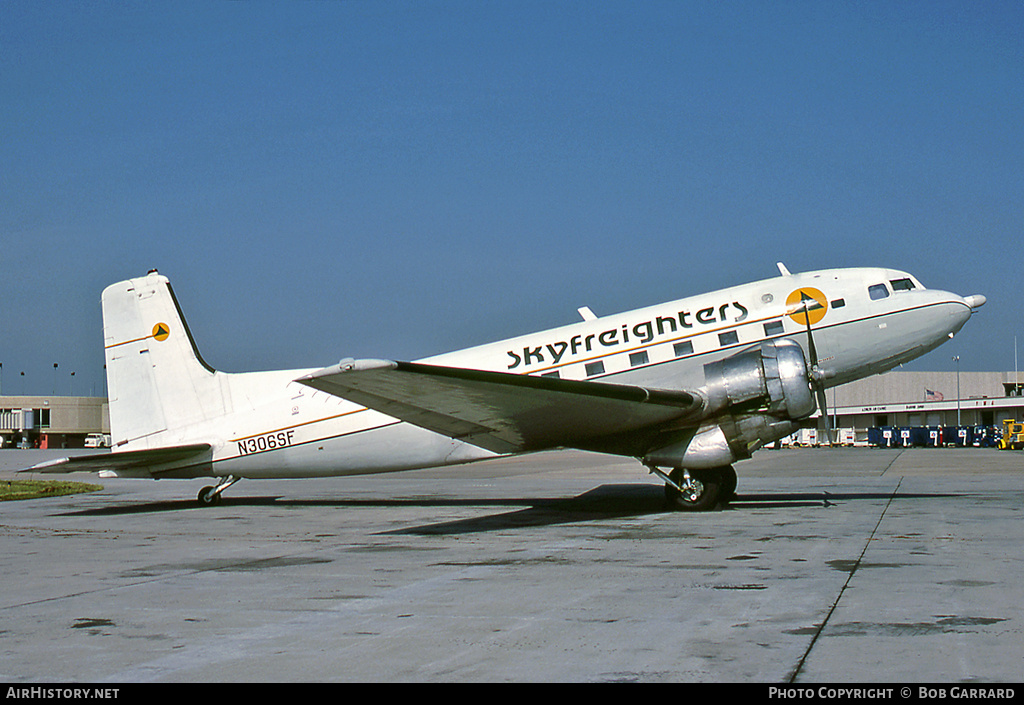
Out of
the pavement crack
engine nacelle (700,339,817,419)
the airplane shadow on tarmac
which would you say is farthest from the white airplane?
the pavement crack

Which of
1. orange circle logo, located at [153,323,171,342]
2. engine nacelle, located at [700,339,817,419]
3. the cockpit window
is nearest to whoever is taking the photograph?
engine nacelle, located at [700,339,817,419]

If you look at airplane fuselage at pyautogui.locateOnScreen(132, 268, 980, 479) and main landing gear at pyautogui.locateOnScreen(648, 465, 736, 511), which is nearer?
main landing gear at pyautogui.locateOnScreen(648, 465, 736, 511)

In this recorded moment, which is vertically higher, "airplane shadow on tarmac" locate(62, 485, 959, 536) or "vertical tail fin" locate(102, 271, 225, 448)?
"vertical tail fin" locate(102, 271, 225, 448)

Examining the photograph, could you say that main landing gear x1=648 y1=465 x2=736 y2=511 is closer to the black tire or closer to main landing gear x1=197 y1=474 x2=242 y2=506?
main landing gear x1=197 y1=474 x2=242 y2=506

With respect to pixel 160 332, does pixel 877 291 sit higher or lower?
lower

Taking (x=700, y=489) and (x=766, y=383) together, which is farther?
(x=700, y=489)

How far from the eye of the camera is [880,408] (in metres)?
114

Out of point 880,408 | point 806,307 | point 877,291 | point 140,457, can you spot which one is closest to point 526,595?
point 806,307

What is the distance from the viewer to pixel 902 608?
768 cm

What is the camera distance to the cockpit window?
18.0 meters

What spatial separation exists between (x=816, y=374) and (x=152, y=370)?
14.8 meters

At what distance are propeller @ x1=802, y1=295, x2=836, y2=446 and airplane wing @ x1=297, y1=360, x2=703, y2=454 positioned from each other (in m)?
2.31

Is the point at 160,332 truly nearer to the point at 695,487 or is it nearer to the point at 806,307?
the point at 695,487
